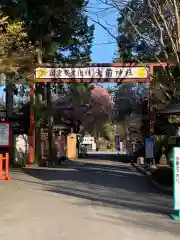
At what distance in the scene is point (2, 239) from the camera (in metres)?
8.73

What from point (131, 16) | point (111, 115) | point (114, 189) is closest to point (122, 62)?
point (131, 16)

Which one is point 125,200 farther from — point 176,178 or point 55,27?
point 55,27

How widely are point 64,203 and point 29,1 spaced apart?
19.8 m

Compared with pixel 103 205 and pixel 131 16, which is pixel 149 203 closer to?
pixel 103 205

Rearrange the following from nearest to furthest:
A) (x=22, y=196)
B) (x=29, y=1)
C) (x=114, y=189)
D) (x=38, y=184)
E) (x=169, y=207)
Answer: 1. (x=169, y=207)
2. (x=22, y=196)
3. (x=114, y=189)
4. (x=38, y=184)
5. (x=29, y=1)

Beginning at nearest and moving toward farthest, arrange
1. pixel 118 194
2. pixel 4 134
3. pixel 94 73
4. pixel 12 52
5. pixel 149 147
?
pixel 118 194
pixel 12 52
pixel 4 134
pixel 149 147
pixel 94 73

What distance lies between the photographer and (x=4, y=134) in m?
24.4

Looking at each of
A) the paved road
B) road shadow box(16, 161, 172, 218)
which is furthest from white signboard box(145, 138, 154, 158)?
the paved road

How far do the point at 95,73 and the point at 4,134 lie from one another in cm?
881

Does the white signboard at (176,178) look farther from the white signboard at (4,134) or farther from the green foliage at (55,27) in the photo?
the green foliage at (55,27)

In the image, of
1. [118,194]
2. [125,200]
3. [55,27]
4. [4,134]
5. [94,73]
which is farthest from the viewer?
[55,27]

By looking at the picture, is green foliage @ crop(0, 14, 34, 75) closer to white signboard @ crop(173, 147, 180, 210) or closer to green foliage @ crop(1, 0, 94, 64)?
white signboard @ crop(173, 147, 180, 210)

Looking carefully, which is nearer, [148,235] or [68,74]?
[148,235]

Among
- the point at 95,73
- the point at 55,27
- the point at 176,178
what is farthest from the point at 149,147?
the point at 176,178
